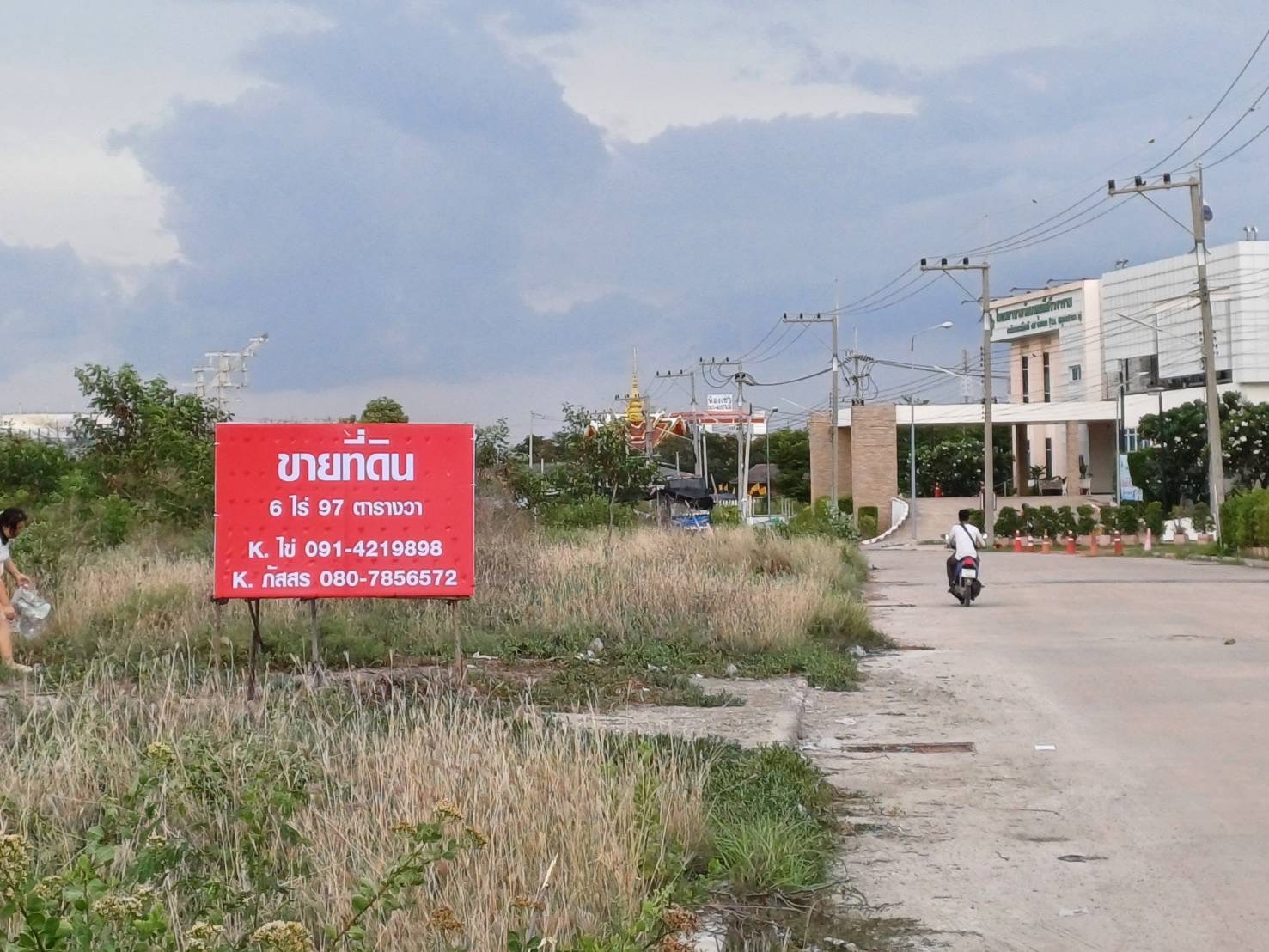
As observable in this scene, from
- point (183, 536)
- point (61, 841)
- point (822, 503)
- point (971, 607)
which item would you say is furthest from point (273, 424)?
point (822, 503)

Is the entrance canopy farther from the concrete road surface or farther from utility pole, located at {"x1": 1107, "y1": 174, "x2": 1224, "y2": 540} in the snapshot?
the concrete road surface

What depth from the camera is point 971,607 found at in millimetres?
23281

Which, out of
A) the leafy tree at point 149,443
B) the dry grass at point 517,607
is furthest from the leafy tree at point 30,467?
the dry grass at point 517,607

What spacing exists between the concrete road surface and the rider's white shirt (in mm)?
4130

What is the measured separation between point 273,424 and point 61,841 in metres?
4.84

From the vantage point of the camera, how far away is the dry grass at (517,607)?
13.3 metres

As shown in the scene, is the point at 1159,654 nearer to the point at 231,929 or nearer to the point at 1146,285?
the point at 231,929

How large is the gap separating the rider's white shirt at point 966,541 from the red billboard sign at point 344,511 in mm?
13934

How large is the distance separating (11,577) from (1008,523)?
5030cm

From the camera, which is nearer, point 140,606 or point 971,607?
point 140,606

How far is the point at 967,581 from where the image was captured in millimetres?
23438

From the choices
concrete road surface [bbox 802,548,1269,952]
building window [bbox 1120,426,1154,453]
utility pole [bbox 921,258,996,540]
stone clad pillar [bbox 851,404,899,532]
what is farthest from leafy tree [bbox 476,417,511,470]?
building window [bbox 1120,426,1154,453]

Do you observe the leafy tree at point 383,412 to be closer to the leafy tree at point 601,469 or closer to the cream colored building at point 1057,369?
the leafy tree at point 601,469

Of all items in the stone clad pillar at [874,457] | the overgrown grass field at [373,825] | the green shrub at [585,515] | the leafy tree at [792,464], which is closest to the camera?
the overgrown grass field at [373,825]
